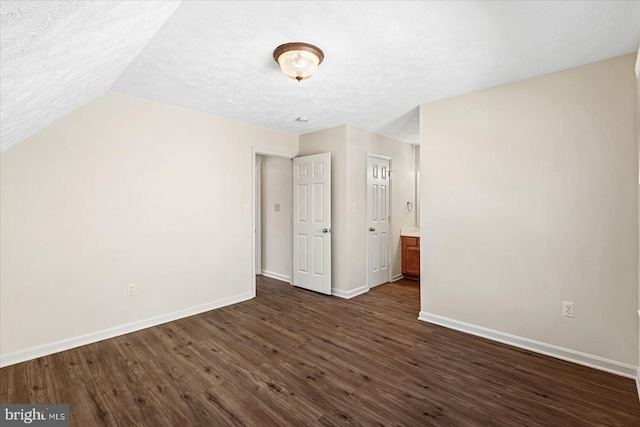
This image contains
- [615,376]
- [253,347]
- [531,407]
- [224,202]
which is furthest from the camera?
[224,202]

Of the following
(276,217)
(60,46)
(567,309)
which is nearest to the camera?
(60,46)

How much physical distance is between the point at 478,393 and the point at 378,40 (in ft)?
8.37

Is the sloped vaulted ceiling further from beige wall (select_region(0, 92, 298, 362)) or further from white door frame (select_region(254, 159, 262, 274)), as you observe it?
white door frame (select_region(254, 159, 262, 274))

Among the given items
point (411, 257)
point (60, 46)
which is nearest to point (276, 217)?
point (411, 257)

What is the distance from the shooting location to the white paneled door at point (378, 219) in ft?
15.0

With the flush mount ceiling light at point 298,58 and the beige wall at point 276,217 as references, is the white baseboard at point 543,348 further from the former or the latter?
the flush mount ceiling light at point 298,58

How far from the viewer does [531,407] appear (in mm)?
1941

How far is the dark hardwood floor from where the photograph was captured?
1.86 metres

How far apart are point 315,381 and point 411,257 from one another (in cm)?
339

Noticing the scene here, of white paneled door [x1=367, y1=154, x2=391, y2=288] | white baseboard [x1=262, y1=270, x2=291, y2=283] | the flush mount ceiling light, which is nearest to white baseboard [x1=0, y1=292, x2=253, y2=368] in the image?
white baseboard [x1=262, y1=270, x2=291, y2=283]

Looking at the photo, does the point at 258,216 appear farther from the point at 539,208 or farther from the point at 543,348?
the point at 543,348

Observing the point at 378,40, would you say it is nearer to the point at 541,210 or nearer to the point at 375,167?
the point at 541,210

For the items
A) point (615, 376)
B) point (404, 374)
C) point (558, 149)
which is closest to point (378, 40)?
point (558, 149)

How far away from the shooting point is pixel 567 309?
2.52 m
